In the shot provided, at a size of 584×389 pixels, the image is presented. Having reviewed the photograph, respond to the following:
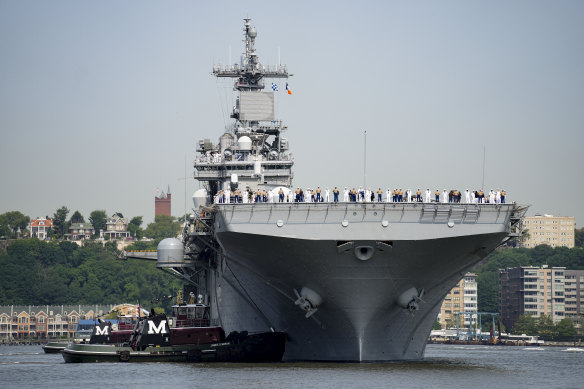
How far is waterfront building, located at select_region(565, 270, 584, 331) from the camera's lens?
14712 centimetres

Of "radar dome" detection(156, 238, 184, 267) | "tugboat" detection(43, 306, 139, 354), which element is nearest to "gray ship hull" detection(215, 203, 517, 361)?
"radar dome" detection(156, 238, 184, 267)

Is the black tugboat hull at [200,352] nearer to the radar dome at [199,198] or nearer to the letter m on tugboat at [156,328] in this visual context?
Answer: the letter m on tugboat at [156,328]

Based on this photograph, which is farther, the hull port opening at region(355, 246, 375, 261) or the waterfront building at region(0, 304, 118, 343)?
the waterfront building at region(0, 304, 118, 343)

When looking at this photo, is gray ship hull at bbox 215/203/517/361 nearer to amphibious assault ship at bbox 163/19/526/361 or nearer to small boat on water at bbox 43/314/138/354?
amphibious assault ship at bbox 163/19/526/361

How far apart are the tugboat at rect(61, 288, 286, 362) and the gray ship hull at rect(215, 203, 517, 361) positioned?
43.0 inches

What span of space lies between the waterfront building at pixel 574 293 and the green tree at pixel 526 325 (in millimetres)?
11730

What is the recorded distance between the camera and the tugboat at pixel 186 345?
46031 millimetres

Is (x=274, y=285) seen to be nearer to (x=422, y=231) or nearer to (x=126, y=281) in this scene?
(x=422, y=231)

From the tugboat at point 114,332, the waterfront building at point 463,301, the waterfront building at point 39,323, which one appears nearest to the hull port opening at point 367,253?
the tugboat at point 114,332

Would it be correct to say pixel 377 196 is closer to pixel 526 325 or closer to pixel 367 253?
pixel 367 253

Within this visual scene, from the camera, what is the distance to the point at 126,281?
16312 cm

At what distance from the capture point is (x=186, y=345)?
48906 mm

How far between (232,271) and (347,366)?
740 cm

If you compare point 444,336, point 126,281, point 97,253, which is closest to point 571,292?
point 444,336
